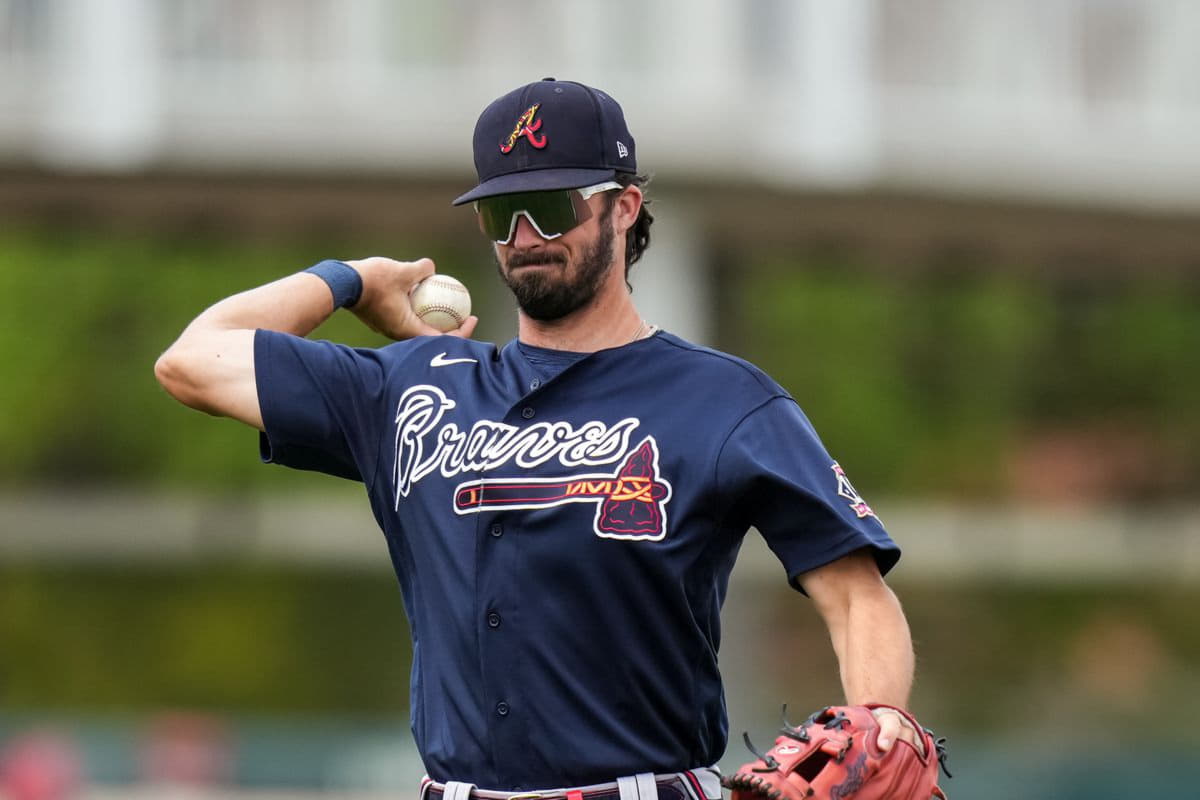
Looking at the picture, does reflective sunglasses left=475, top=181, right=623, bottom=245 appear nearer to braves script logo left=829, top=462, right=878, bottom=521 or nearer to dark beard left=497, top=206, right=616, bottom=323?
dark beard left=497, top=206, right=616, bottom=323

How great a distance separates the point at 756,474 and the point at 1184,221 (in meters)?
13.6

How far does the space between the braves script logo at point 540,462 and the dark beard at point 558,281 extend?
254mm

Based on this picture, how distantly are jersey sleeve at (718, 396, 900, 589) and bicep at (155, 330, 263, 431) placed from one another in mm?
Answer: 1045

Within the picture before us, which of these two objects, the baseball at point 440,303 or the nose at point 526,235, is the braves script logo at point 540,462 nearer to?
the nose at point 526,235

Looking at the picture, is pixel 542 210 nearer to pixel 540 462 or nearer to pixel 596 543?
pixel 540 462

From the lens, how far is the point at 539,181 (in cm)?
383

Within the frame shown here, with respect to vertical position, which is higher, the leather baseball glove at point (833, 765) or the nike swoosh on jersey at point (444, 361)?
the nike swoosh on jersey at point (444, 361)

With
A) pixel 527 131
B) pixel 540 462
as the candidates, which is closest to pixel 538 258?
pixel 527 131

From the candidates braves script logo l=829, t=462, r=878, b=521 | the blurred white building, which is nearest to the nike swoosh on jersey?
braves script logo l=829, t=462, r=878, b=521

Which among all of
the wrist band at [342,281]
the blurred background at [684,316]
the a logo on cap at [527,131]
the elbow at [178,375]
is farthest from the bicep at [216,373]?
the blurred background at [684,316]

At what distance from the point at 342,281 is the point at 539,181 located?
2.55 ft

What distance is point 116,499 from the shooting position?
96.8ft

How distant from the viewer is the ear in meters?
4.00

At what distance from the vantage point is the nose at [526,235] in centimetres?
385
